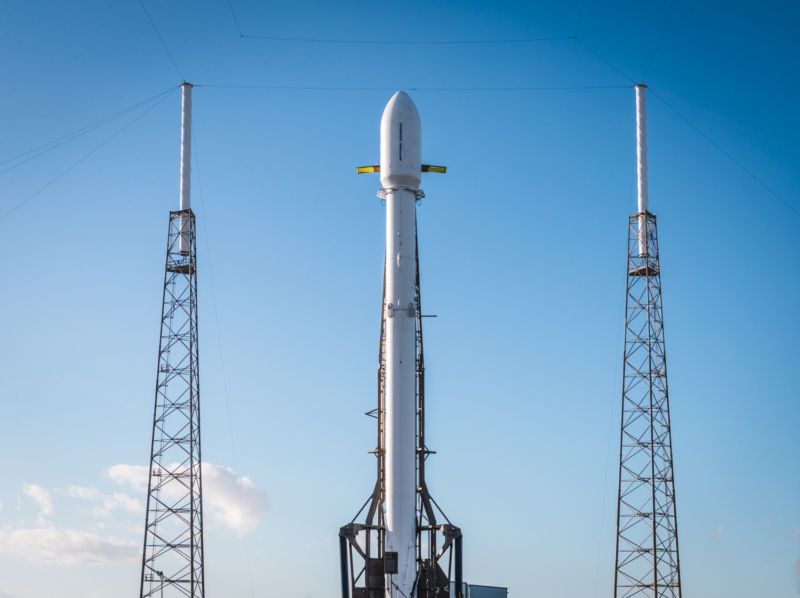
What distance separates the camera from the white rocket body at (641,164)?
3374 inches

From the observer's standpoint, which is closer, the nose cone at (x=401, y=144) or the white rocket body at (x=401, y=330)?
the white rocket body at (x=401, y=330)

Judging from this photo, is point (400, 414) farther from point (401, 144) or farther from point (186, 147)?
point (186, 147)

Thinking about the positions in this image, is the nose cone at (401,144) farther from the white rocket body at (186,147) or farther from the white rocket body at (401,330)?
the white rocket body at (186,147)

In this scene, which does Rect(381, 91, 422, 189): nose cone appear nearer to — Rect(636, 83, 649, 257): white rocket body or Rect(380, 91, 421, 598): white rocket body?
Rect(380, 91, 421, 598): white rocket body

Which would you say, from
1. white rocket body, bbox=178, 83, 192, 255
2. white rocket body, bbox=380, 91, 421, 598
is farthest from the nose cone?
white rocket body, bbox=178, 83, 192, 255

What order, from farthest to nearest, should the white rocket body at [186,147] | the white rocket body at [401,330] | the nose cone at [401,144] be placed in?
the white rocket body at [186,147] < the nose cone at [401,144] < the white rocket body at [401,330]

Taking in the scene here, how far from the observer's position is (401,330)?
7006 cm

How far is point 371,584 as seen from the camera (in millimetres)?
68938

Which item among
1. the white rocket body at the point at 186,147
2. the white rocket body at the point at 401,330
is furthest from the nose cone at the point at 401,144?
the white rocket body at the point at 186,147

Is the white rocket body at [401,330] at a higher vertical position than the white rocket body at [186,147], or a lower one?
lower

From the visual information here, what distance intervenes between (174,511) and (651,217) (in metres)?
28.4

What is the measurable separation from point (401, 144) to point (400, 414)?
38.7 ft

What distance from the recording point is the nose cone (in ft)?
235

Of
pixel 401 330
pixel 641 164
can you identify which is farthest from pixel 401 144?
pixel 641 164
